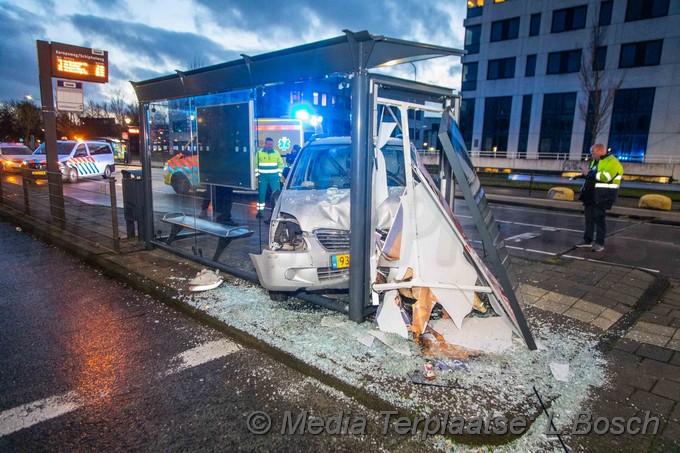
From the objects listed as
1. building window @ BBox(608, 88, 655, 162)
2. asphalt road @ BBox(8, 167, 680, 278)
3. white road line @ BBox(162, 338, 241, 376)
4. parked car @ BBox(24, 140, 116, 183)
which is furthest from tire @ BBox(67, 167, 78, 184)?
building window @ BBox(608, 88, 655, 162)

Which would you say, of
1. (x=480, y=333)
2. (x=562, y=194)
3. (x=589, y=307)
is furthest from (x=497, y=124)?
(x=480, y=333)

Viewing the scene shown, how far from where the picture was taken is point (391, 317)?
384cm

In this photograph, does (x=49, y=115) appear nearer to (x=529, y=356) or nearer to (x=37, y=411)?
(x=37, y=411)

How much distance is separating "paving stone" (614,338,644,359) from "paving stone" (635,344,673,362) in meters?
0.04

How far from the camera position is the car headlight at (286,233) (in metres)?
4.38

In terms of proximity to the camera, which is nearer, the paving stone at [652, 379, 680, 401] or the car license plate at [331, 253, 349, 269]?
the paving stone at [652, 379, 680, 401]

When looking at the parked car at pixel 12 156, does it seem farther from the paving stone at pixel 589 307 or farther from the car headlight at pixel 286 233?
the paving stone at pixel 589 307

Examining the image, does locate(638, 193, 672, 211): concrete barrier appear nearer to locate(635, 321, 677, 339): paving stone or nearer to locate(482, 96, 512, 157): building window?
locate(635, 321, 677, 339): paving stone

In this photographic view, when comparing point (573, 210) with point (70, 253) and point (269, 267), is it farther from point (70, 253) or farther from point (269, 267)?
point (70, 253)

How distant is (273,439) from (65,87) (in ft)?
29.2

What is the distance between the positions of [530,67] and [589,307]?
121 ft

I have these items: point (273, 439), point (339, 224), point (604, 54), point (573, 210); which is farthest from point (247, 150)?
point (604, 54)

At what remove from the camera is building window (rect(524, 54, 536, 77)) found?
35.2m

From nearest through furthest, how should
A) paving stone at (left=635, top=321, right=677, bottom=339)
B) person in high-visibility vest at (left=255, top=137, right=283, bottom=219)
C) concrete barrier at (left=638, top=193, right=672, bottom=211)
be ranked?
paving stone at (left=635, top=321, right=677, bottom=339), person in high-visibility vest at (left=255, top=137, right=283, bottom=219), concrete barrier at (left=638, top=193, right=672, bottom=211)
